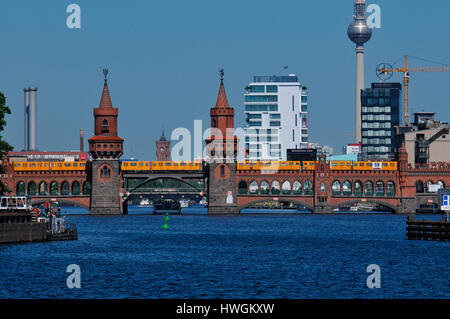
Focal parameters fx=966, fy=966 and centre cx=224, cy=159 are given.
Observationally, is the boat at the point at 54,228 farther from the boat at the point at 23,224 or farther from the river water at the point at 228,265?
the river water at the point at 228,265

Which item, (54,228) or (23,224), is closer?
(23,224)

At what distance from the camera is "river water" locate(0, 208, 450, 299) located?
226ft

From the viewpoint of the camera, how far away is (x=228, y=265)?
A: 294 ft

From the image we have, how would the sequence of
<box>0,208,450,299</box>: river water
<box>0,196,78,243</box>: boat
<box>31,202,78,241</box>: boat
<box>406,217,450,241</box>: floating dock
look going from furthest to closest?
<box>406,217,450,241</box>: floating dock < <box>31,202,78,241</box>: boat < <box>0,196,78,243</box>: boat < <box>0,208,450,299</box>: river water

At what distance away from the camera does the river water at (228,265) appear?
6881 centimetres

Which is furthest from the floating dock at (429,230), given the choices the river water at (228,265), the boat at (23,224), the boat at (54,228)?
the boat at (23,224)

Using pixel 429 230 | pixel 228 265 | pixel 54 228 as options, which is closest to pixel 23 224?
pixel 54 228

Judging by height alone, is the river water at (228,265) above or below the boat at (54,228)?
below

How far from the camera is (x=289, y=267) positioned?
87188mm

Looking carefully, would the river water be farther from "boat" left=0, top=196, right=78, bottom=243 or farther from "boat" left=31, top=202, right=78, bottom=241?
"boat" left=0, top=196, right=78, bottom=243

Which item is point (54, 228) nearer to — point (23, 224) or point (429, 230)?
point (23, 224)

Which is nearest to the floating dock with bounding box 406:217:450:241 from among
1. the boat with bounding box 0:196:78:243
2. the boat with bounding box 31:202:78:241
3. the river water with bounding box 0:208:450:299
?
the river water with bounding box 0:208:450:299
